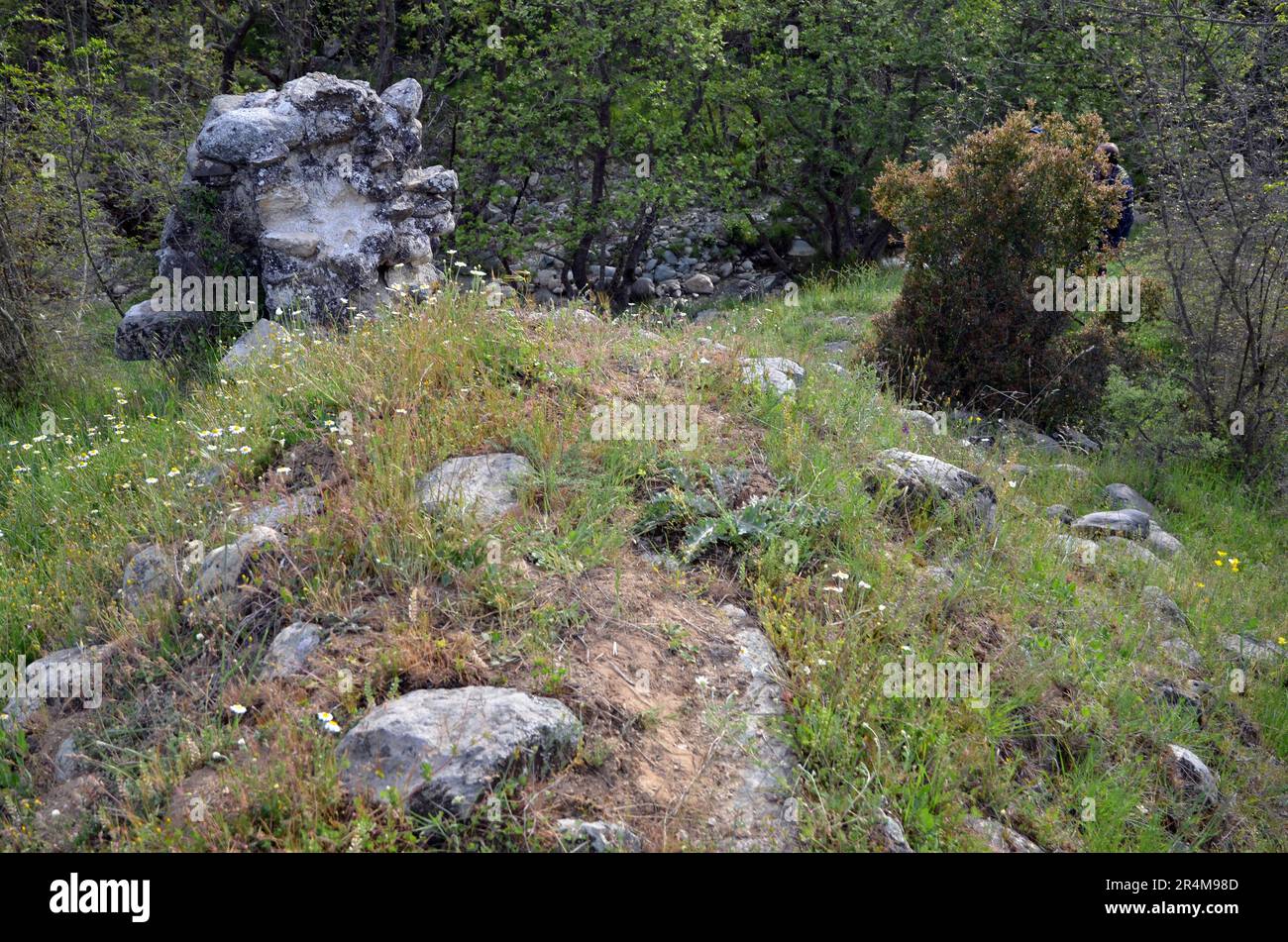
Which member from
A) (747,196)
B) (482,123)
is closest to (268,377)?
(482,123)

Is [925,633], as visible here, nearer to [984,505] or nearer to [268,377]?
[984,505]

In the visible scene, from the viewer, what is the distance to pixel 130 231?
54.1 feet

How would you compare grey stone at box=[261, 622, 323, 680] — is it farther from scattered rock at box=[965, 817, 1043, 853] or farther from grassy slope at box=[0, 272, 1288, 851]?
scattered rock at box=[965, 817, 1043, 853]

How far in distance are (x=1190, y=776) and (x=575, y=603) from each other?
2.96 m

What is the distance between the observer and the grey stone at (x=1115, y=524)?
698 centimetres

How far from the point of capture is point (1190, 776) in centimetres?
467

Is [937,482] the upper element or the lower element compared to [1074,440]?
upper

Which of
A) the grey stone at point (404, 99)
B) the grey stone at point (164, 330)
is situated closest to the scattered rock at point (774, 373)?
the grey stone at point (404, 99)

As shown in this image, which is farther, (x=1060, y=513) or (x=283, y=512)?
(x=1060, y=513)

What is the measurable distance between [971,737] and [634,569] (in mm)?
1702

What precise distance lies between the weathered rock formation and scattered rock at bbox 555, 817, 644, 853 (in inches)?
221

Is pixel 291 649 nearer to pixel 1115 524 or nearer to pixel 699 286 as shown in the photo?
pixel 1115 524

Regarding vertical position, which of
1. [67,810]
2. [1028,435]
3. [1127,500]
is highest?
[1028,435]

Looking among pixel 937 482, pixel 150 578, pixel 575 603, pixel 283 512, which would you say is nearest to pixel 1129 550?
pixel 937 482
